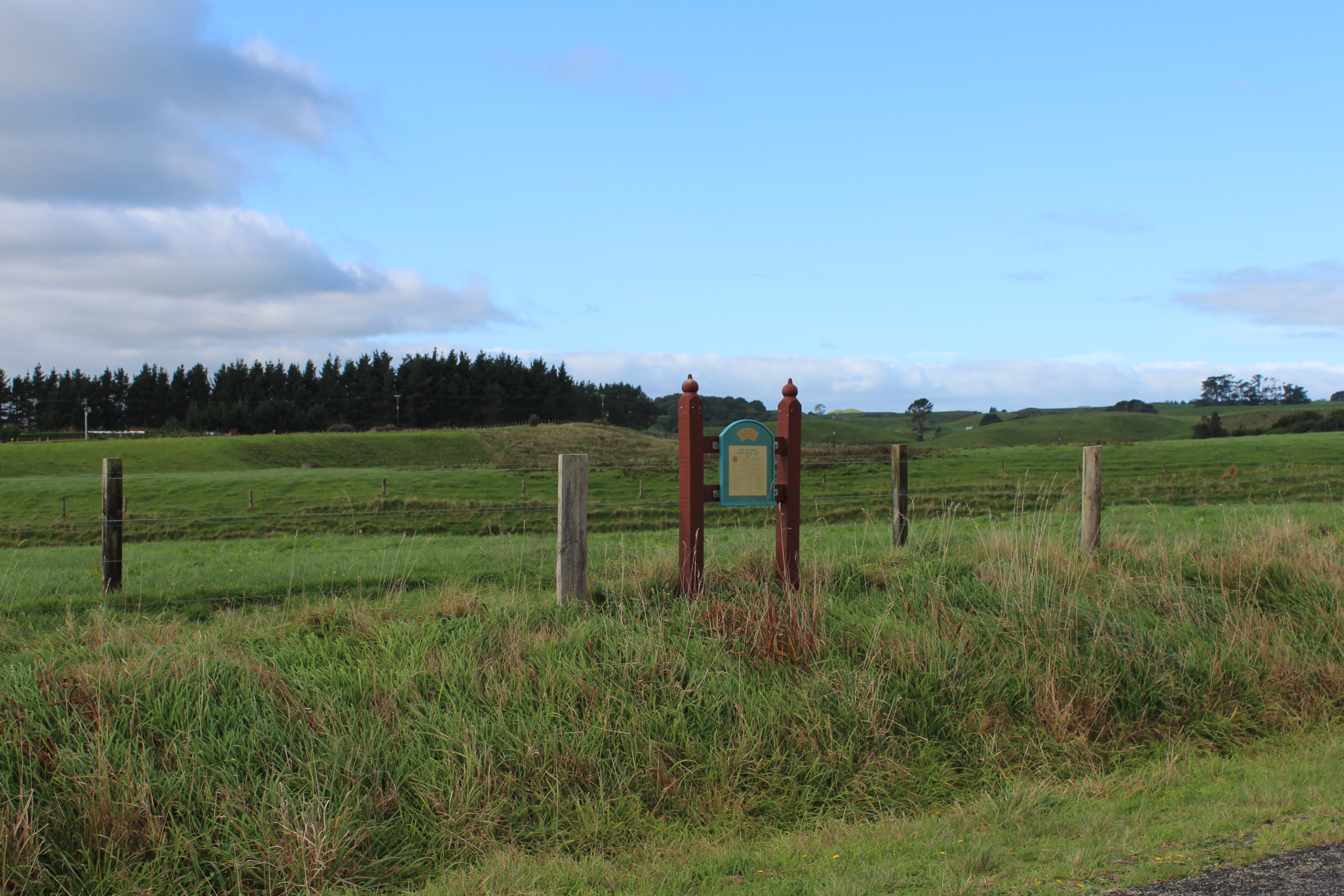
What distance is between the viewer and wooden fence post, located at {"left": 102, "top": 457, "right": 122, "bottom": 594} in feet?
32.8

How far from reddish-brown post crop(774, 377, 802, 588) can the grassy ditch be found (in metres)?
0.24

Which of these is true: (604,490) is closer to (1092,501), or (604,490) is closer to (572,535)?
(1092,501)

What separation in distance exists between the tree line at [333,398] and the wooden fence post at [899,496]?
4610 inches

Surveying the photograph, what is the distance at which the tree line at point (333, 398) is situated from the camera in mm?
→ 124000

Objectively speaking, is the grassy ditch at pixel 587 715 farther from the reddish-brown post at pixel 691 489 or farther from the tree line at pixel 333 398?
the tree line at pixel 333 398

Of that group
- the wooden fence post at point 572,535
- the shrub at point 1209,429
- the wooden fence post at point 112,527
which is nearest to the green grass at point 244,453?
the wooden fence post at point 112,527

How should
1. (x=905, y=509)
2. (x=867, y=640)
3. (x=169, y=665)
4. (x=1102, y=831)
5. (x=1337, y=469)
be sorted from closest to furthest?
1. (x=1102, y=831)
2. (x=169, y=665)
3. (x=867, y=640)
4. (x=905, y=509)
5. (x=1337, y=469)

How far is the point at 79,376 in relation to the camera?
476 ft

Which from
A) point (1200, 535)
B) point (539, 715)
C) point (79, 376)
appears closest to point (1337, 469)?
point (1200, 535)

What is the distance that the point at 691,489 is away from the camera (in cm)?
745

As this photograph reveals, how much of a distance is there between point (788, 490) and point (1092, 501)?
4.14 meters

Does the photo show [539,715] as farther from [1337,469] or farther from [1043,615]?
[1337,469]

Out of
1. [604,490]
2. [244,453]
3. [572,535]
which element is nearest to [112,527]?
[572,535]

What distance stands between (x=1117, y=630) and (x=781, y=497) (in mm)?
2842
